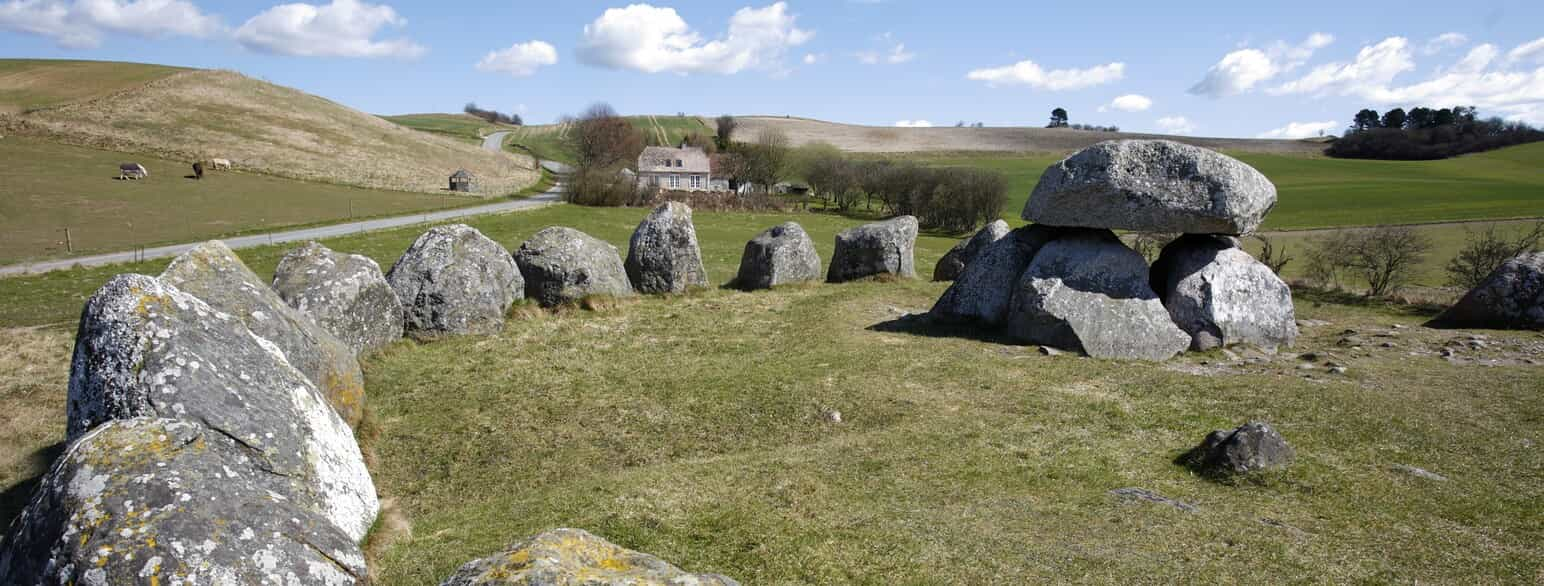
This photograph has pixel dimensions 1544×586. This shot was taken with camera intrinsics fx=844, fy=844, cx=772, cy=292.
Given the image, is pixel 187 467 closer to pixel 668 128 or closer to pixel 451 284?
pixel 451 284

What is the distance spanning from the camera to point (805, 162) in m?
70.2

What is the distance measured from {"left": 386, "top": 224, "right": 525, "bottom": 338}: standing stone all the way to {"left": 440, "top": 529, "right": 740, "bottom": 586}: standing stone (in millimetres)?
10752

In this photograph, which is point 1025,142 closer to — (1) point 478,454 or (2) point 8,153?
(2) point 8,153

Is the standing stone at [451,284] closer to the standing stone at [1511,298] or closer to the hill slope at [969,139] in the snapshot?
the standing stone at [1511,298]

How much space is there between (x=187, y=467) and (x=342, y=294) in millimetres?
7870

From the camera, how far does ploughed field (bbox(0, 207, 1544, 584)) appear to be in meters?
6.45

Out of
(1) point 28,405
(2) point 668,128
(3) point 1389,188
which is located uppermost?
(2) point 668,128

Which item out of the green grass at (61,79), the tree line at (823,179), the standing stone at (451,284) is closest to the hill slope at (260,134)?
the green grass at (61,79)

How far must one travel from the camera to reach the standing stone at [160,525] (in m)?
4.46

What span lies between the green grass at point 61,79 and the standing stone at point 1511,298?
75.3 m

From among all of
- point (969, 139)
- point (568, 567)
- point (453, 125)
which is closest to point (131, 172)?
point (568, 567)

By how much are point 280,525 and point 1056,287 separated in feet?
38.4

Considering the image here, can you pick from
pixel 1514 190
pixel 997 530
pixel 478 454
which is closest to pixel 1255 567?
pixel 997 530

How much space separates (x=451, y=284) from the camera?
14.2 metres
